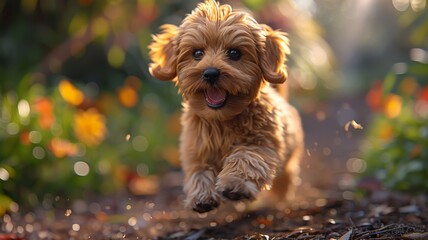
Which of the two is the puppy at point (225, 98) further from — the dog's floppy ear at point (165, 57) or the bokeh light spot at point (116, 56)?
the bokeh light spot at point (116, 56)

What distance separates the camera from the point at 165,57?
365 centimetres

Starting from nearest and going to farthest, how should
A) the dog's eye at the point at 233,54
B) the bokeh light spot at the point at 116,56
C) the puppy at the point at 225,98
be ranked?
the puppy at the point at 225,98 → the dog's eye at the point at 233,54 → the bokeh light spot at the point at 116,56

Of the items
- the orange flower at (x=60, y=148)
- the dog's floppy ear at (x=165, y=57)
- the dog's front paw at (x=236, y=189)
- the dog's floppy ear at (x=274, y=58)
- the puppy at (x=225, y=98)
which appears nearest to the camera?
the dog's front paw at (x=236, y=189)

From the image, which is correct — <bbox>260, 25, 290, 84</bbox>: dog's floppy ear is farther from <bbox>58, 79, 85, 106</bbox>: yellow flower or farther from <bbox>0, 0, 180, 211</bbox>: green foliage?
<bbox>58, 79, 85, 106</bbox>: yellow flower

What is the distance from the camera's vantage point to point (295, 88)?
7.48 metres

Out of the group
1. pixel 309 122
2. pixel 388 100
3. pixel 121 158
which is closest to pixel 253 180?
pixel 121 158

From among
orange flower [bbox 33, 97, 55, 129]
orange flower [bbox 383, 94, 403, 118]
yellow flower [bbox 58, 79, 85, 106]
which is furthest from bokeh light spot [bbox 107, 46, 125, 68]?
orange flower [bbox 383, 94, 403, 118]

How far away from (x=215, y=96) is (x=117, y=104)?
366 cm

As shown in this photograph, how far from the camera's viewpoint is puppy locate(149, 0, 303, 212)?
3.21m

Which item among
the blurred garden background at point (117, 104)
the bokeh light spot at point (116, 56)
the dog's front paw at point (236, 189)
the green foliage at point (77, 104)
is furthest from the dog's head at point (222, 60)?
the bokeh light spot at point (116, 56)

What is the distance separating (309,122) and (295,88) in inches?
116

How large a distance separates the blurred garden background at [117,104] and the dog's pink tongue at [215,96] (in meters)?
1.54

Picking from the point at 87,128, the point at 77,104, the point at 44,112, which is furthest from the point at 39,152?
the point at 77,104

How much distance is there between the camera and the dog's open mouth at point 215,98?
3295 millimetres
